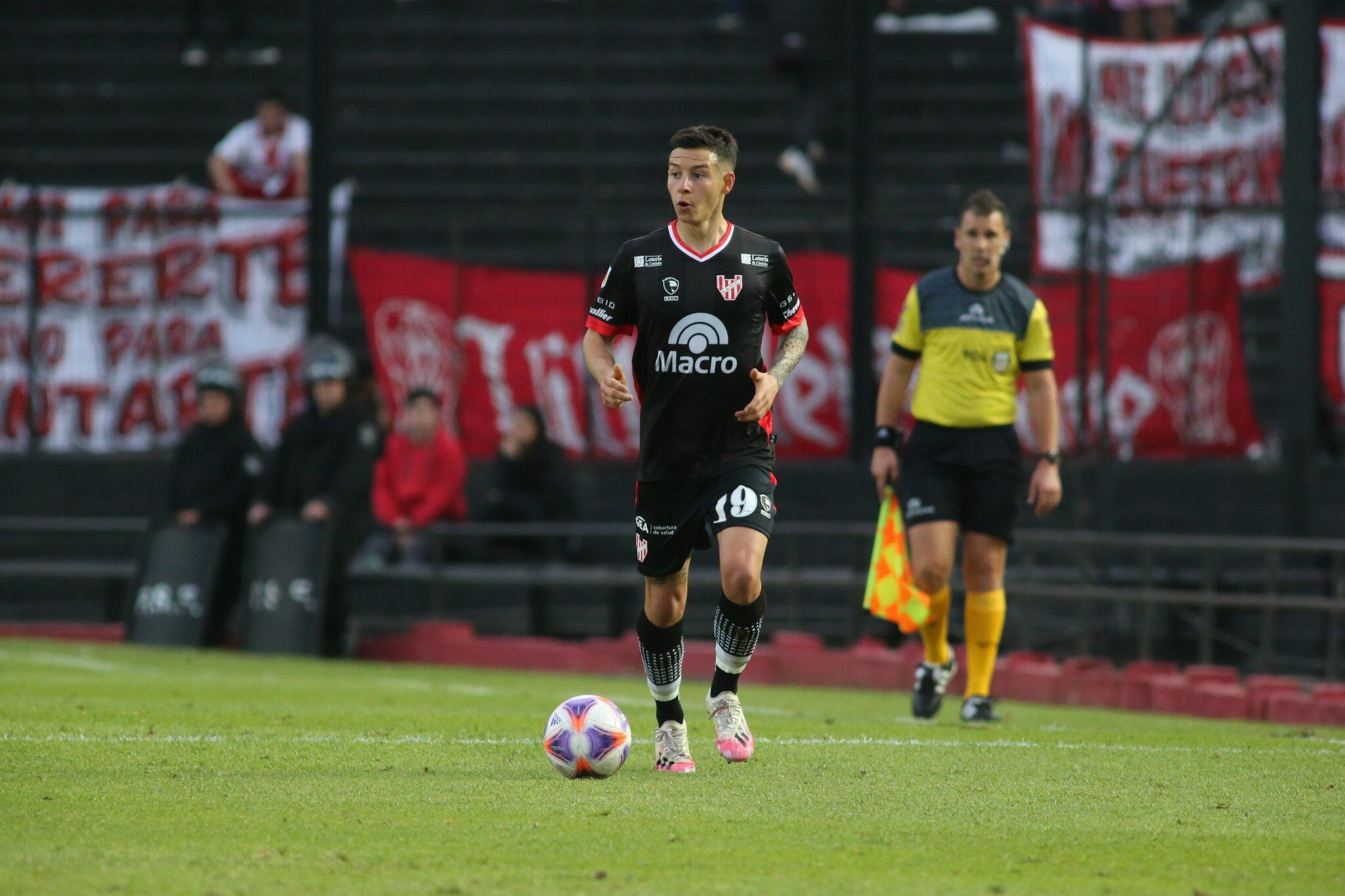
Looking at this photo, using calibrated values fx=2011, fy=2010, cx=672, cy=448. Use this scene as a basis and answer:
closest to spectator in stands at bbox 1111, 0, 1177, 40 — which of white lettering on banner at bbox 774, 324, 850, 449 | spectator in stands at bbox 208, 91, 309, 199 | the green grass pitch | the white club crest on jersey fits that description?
white lettering on banner at bbox 774, 324, 850, 449

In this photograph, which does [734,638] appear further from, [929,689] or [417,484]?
[417,484]

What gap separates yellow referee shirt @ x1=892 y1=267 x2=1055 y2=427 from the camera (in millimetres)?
9727

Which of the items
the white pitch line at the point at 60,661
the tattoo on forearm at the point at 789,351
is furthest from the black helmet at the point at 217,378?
the tattoo on forearm at the point at 789,351

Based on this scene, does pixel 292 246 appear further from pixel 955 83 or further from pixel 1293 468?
pixel 1293 468

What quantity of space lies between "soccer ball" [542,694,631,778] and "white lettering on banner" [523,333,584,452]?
31.6 ft

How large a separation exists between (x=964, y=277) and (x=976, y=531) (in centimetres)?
124

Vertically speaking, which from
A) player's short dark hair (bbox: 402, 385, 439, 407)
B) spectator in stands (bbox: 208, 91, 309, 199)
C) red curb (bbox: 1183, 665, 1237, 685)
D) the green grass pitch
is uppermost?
spectator in stands (bbox: 208, 91, 309, 199)

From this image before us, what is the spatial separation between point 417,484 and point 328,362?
1191mm

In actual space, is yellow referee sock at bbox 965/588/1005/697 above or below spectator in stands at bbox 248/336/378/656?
below

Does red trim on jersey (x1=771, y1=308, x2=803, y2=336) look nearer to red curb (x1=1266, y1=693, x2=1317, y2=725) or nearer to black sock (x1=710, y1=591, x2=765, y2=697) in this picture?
black sock (x1=710, y1=591, x2=765, y2=697)

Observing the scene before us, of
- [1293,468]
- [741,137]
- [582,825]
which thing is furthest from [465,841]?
[741,137]

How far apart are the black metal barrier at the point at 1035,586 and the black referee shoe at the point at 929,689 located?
9.62 ft

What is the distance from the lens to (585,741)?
6.85 meters

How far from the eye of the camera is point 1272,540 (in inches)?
480
